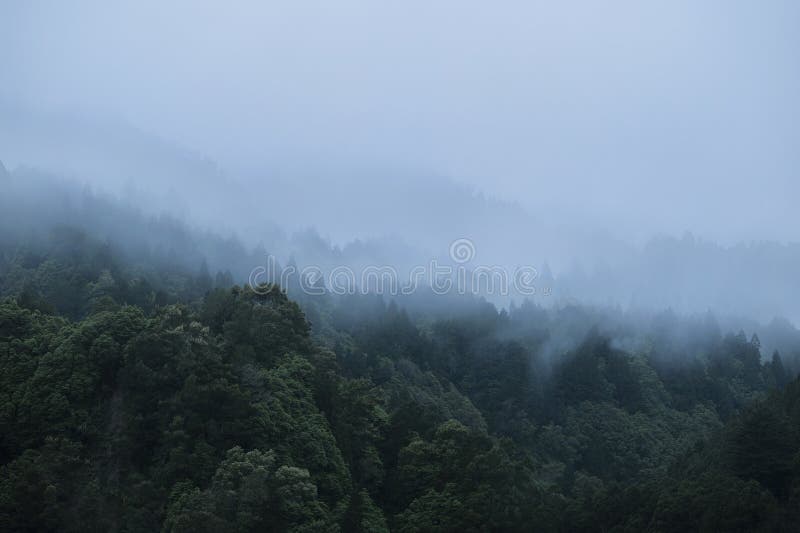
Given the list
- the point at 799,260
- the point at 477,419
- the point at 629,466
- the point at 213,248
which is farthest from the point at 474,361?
the point at 799,260

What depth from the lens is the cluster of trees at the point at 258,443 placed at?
37656 mm

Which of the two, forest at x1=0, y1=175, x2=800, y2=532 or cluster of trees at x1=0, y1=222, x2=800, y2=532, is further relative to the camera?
forest at x1=0, y1=175, x2=800, y2=532

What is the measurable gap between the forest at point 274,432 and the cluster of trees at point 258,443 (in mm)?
96

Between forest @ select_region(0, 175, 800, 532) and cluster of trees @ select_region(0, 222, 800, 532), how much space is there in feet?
0.32

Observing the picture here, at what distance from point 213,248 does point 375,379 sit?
24.7m

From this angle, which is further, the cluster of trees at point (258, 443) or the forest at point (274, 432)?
the forest at point (274, 432)

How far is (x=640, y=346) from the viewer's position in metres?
81.2

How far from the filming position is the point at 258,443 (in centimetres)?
4175

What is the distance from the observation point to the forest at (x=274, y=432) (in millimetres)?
37875

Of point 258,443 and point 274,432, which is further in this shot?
point 274,432

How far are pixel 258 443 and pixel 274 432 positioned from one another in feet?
3.47

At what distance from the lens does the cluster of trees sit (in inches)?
1483

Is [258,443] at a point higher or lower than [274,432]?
lower

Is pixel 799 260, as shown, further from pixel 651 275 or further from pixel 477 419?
pixel 477 419
